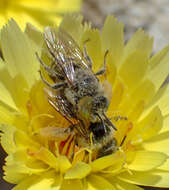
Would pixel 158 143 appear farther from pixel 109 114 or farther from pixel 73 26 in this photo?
pixel 73 26

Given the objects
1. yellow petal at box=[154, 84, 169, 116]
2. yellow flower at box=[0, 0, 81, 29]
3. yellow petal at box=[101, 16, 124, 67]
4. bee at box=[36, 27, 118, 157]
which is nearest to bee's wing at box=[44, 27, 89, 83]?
bee at box=[36, 27, 118, 157]

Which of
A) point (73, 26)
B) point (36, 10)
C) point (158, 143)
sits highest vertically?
point (36, 10)

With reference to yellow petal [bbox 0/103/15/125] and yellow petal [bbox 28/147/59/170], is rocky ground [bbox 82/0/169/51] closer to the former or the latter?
yellow petal [bbox 0/103/15/125]

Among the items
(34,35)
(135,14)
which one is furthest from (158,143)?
(135,14)

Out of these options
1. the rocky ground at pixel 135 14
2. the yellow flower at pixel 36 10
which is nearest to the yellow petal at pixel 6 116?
the yellow flower at pixel 36 10

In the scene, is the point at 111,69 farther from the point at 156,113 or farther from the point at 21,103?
the point at 21,103

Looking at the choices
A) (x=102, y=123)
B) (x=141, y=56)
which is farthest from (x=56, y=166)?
(x=141, y=56)
